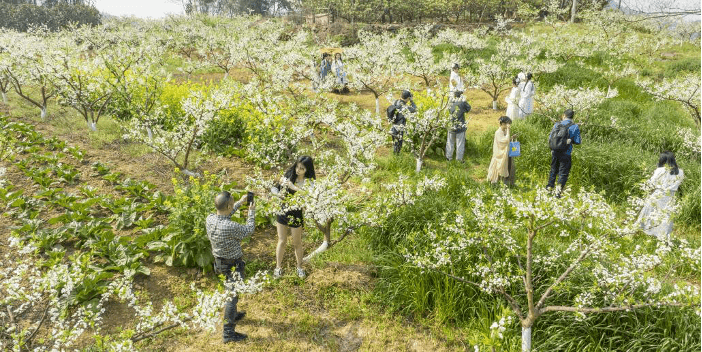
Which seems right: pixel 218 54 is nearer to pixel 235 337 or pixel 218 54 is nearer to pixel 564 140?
pixel 564 140

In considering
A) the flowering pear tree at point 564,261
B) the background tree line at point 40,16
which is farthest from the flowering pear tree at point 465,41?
the background tree line at point 40,16

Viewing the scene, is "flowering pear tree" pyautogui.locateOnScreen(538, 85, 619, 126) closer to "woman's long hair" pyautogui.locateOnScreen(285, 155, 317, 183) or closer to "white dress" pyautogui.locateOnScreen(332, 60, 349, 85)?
"woman's long hair" pyautogui.locateOnScreen(285, 155, 317, 183)

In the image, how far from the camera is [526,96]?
12633 millimetres

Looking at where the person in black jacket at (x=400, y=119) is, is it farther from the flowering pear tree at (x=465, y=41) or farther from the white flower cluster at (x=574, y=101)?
the flowering pear tree at (x=465, y=41)

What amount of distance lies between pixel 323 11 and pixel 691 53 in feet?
129

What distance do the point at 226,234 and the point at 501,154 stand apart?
6.45 meters

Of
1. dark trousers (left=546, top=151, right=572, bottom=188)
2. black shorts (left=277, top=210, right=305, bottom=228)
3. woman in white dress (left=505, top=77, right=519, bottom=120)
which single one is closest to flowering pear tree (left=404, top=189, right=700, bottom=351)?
black shorts (left=277, top=210, right=305, bottom=228)

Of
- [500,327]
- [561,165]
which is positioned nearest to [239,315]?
[500,327]

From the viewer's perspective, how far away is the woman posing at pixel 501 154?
822 centimetres

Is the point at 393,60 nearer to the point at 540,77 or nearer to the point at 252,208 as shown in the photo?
the point at 540,77

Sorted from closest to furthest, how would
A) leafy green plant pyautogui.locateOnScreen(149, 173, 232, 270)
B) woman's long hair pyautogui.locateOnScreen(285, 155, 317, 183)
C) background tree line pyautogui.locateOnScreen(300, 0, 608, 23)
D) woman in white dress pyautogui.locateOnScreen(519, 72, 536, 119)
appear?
woman's long hair pyautogui.locateOnScreen(285, 155, 317, 183)
leafy green plant pyautogui.locateOnScreen(149, 173, 232, 270)
woman in white dress pyautogui.locateOnScreen(519, 72, 536, 119)
background tree line pyautogui.locateOnScreen(300, 0, 608, 23)

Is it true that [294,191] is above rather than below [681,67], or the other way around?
below

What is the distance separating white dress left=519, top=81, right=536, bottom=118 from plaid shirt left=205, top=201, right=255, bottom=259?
439 inches

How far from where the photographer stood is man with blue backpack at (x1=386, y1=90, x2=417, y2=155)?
32.3 feet
